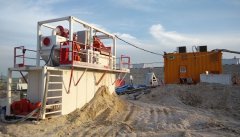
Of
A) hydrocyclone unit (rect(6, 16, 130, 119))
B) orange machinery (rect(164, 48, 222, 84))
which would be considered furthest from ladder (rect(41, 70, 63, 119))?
orange machinery (rect(164, 48, 222, 84))

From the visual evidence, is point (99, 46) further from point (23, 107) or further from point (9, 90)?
point (23, 107)

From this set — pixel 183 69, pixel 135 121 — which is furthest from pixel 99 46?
pixel 183 69

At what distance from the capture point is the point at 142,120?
13672 millimetres

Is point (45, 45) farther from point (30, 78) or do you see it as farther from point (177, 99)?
point (177, 99)

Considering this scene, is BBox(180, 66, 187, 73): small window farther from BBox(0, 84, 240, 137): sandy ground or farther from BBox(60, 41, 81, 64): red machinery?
BBox(60, 41, 81, 64): red machinery

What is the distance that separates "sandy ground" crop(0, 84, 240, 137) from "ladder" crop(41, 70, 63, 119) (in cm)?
42

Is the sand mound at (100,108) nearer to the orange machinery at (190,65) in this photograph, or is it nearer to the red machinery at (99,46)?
the red machinery at (99,46)

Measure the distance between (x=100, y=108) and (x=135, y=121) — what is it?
216 centimetres

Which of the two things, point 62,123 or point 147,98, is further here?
point 147,98

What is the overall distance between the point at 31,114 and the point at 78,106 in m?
2.55

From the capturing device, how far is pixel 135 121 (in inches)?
534

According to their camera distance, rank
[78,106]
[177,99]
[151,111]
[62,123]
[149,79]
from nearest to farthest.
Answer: [62,123] → [78,106] → [151,111] → [177,99] → [149,79]

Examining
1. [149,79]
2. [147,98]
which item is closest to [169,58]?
[149,79]

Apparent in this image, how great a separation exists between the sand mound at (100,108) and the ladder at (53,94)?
2.20 feet
